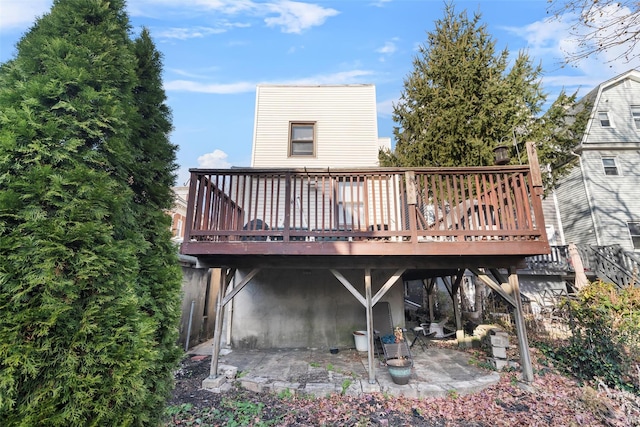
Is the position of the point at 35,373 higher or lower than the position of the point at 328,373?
higher

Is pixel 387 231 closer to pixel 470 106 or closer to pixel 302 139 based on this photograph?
pixel 302 139

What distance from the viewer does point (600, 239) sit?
39.7 ft

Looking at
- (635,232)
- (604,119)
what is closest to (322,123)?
(604,119)

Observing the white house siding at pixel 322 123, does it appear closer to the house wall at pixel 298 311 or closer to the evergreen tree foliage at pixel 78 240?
the house wall at pixel 298 311

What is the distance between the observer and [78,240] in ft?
5.33

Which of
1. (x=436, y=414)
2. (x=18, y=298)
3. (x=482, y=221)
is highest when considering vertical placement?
(x=482, y=221)

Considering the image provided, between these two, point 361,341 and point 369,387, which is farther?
point 361,341

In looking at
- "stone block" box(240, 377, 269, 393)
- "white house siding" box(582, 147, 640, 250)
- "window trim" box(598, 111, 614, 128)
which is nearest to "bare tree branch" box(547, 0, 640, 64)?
"stone block" box(240, 377, 269, 393)

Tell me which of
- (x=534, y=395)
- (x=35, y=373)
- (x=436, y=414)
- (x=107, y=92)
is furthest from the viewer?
(x=534, y=395)

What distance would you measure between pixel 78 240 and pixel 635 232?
59.9ft

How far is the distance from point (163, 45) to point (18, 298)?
221 cm

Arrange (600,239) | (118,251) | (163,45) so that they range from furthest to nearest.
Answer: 1. (600,239)
2. (163,45)
3. (118,251)

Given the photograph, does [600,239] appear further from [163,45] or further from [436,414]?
[163,45]

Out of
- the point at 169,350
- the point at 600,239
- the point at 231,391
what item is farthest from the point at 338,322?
the point at 600,239
